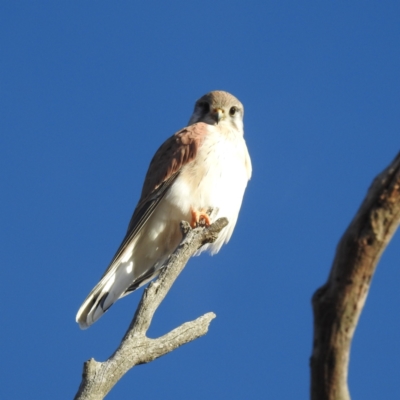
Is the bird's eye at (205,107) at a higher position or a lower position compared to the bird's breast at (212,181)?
higher

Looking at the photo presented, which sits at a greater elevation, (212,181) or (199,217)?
(212,181)

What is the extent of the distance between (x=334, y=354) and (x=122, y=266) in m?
3.25

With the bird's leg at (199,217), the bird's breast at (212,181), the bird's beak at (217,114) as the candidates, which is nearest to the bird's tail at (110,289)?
the bird's leg at (199,217)

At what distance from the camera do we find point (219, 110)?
19.4ft

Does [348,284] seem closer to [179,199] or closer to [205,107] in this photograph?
[179,199]

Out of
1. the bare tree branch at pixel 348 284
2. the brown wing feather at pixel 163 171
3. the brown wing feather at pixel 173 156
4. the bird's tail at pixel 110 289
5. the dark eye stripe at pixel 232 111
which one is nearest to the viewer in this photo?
the bare tree branch at pixel 348 284

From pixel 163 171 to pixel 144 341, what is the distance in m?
2.48

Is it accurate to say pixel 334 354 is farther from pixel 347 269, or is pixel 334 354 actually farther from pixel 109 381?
pixel 109 381

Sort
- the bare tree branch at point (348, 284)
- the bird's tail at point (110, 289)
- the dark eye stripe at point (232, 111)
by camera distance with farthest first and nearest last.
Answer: the dark eye stripe at point (232, 111) < the bird's tail at point (110, 289) < the bare tree branch at point (348, 284)

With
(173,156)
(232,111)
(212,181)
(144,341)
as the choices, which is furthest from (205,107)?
(144,341)

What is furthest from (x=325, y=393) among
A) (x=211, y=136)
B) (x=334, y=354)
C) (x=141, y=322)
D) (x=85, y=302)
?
(x=211, y=136)

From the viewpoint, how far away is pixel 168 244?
5.09 m

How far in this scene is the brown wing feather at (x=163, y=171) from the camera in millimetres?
5051

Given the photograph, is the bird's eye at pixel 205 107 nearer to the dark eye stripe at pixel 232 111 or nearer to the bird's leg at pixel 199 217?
the dark eye stripe at pixel 232 111
